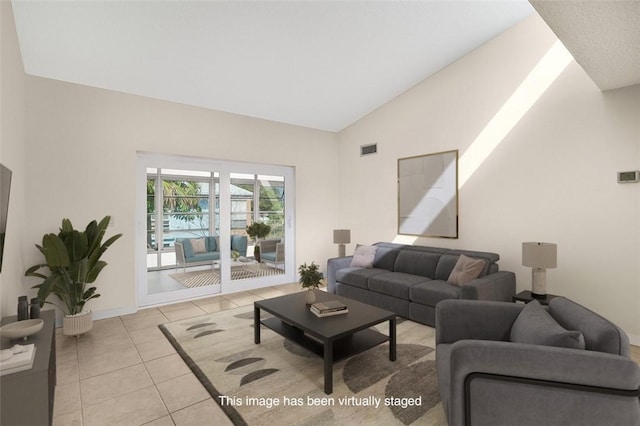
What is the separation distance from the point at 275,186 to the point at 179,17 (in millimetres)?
3138

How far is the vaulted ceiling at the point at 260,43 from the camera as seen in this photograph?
9.70 feet

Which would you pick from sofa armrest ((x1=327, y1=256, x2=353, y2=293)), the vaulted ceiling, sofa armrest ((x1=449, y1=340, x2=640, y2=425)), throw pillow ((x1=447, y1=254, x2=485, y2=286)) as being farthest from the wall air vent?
sofa armrest ((x1=449, y1=340, x2=640, y2=425))

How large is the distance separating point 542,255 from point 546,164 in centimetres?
122

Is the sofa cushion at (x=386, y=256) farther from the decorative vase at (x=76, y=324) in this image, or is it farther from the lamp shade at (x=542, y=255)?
the decorative vase at (x=76, y=324)

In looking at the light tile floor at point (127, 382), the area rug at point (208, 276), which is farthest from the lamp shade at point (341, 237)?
the light tile floor at point (127, 382)

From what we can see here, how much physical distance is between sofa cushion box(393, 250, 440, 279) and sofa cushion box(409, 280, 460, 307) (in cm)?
39

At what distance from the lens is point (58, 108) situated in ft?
12.5

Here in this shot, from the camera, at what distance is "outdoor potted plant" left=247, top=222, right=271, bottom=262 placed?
5.52 metres

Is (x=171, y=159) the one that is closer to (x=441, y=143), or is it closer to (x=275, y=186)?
(x=275, y=186)

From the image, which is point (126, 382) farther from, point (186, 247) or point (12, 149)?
point (186, 247)

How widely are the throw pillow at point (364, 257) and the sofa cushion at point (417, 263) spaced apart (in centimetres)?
41

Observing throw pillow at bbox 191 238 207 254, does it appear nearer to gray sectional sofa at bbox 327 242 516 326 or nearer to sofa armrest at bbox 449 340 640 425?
gray sectional sofa at bbox 327 242 516 326

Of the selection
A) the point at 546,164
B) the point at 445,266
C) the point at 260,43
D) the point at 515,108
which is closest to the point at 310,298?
the point at 445,266

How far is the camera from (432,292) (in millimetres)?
3662
